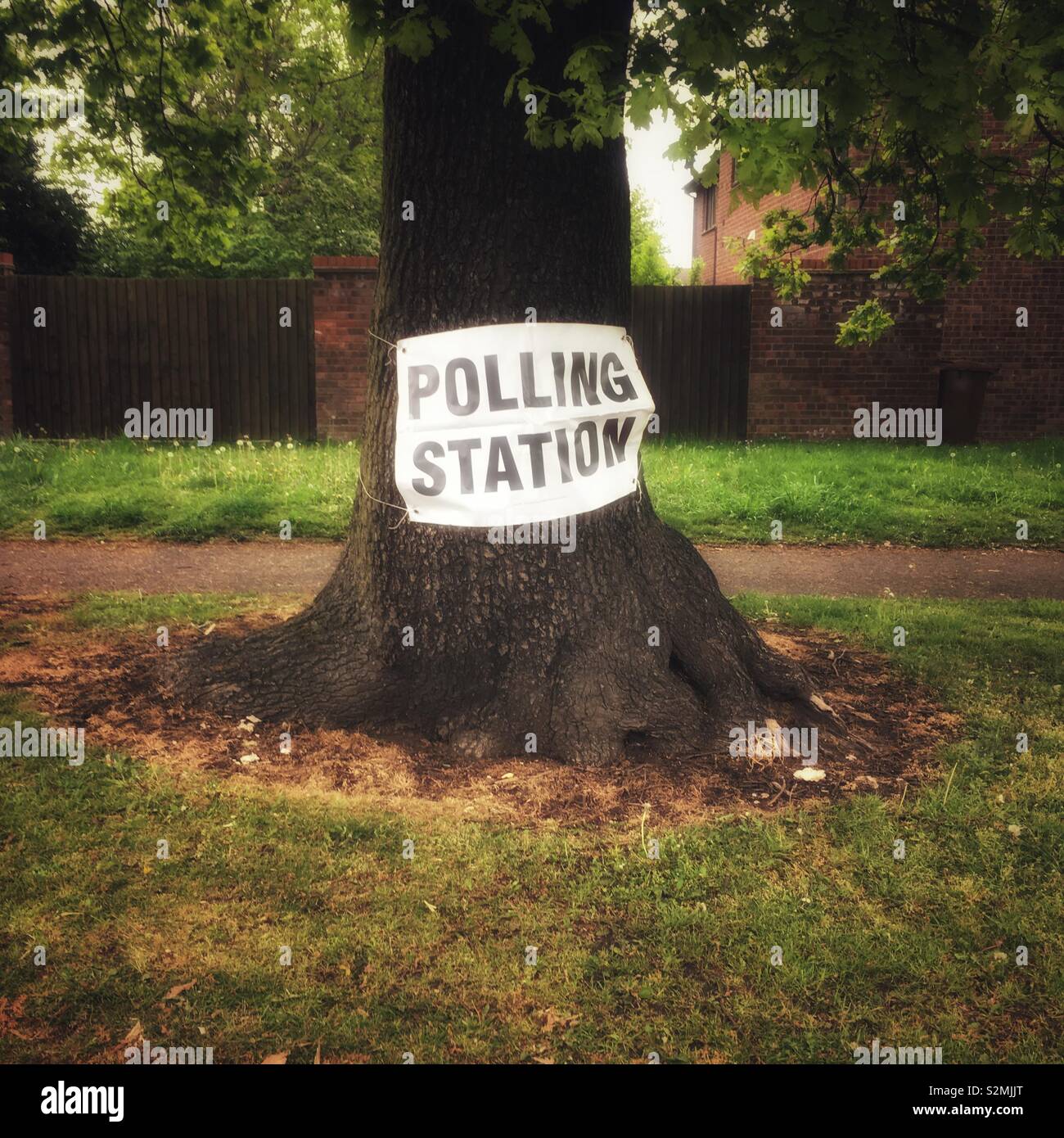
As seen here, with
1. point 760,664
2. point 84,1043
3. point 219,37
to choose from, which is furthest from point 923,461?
point 84,1043

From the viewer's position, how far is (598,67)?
11.3 feet

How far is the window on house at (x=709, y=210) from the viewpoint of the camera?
27.7 m

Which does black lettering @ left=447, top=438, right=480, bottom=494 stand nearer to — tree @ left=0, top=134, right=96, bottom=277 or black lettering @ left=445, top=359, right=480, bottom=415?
black lettering @ left=445, top=359, right=480, bottom=415

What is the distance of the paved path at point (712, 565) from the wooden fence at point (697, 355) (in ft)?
19.4

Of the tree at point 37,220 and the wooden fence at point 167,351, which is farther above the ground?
the tree at point 37,220

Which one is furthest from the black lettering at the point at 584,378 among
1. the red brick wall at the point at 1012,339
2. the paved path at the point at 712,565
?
the red brick wall at the point at 1012,339

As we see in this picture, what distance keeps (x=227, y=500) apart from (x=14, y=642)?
11.7ft

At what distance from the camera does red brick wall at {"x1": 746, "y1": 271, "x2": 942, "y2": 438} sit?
44.4 feet

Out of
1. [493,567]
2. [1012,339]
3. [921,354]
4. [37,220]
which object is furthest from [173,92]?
[37,220]

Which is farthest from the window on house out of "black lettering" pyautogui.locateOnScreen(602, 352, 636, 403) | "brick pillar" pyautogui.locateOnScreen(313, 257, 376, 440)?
"black lettering" pyautogui.locateOnScreen(602, 352, 636, 403)

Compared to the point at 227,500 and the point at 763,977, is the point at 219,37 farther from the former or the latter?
the point at 763,977

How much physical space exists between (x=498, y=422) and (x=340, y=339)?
9004 millimetres

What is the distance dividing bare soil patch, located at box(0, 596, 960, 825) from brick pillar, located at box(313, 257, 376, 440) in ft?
26.8

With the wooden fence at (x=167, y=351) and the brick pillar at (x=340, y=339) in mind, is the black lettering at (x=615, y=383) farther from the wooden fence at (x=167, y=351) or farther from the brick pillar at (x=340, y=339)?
the wooden fence at (x=167, y=351)
